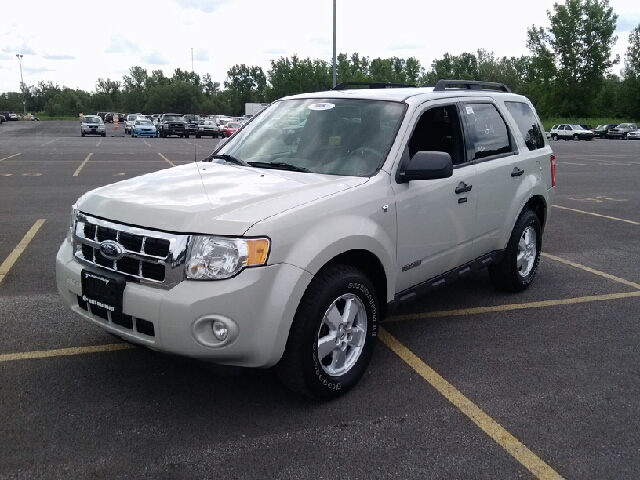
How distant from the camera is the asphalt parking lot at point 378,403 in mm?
3164

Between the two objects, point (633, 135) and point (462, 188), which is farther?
point (633, 135)

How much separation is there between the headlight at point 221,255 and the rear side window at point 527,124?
3.45 m

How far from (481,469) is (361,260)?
1.43 m

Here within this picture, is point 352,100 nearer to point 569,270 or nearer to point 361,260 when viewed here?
point 361,260

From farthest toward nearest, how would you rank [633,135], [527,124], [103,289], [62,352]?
[633,135] < [527,124] < [62,352] < [103,289]

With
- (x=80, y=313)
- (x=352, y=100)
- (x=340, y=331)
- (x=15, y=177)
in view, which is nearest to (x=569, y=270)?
(x=352, y=100)

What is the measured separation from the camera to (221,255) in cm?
331

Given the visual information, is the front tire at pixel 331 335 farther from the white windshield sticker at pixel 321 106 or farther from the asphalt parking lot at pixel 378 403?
the white windshield sticker at pixel 321 106

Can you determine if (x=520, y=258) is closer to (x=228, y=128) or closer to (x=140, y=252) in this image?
(x=140, y=252)

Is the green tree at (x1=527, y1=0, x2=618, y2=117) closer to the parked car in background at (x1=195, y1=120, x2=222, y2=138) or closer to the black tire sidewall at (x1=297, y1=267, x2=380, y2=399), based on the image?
the parked car in background at (x1=195, y1=120, x2=222, y2=138)

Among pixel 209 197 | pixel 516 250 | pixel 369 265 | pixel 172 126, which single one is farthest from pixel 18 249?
pixel 172 126

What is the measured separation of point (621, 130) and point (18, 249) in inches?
2231

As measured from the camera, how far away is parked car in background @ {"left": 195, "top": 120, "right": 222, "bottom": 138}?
50000 mm

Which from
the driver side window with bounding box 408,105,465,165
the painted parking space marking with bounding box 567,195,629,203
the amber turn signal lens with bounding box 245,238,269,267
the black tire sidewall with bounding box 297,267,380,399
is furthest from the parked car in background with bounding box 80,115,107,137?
the amber turn signal lens with bounding box 245,238,269,267
